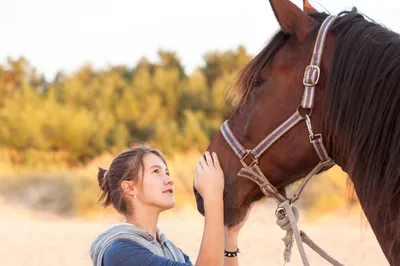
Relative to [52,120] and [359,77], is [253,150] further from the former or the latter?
[52,120]

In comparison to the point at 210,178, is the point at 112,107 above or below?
above

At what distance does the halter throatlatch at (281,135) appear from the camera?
2445 mm

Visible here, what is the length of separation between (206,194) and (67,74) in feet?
86.2

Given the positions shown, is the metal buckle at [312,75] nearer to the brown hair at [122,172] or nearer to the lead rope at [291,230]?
the lead rope at [291,230]

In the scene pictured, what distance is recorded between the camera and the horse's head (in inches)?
98.3

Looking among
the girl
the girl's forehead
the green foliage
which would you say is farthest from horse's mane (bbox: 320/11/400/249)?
the green foliage

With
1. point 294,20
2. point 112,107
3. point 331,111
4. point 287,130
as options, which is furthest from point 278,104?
point 112,107

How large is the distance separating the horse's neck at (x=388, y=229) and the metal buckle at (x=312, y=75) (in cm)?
41

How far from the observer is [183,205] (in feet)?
53.3

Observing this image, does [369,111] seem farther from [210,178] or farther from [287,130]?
[210,178]

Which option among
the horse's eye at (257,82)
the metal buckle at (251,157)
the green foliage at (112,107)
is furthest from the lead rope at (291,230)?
the green foliage at (112,107)

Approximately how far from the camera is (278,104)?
2.53 metres

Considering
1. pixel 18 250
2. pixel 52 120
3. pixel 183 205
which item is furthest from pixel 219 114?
pixel 18 250

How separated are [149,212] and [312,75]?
1103 mm
